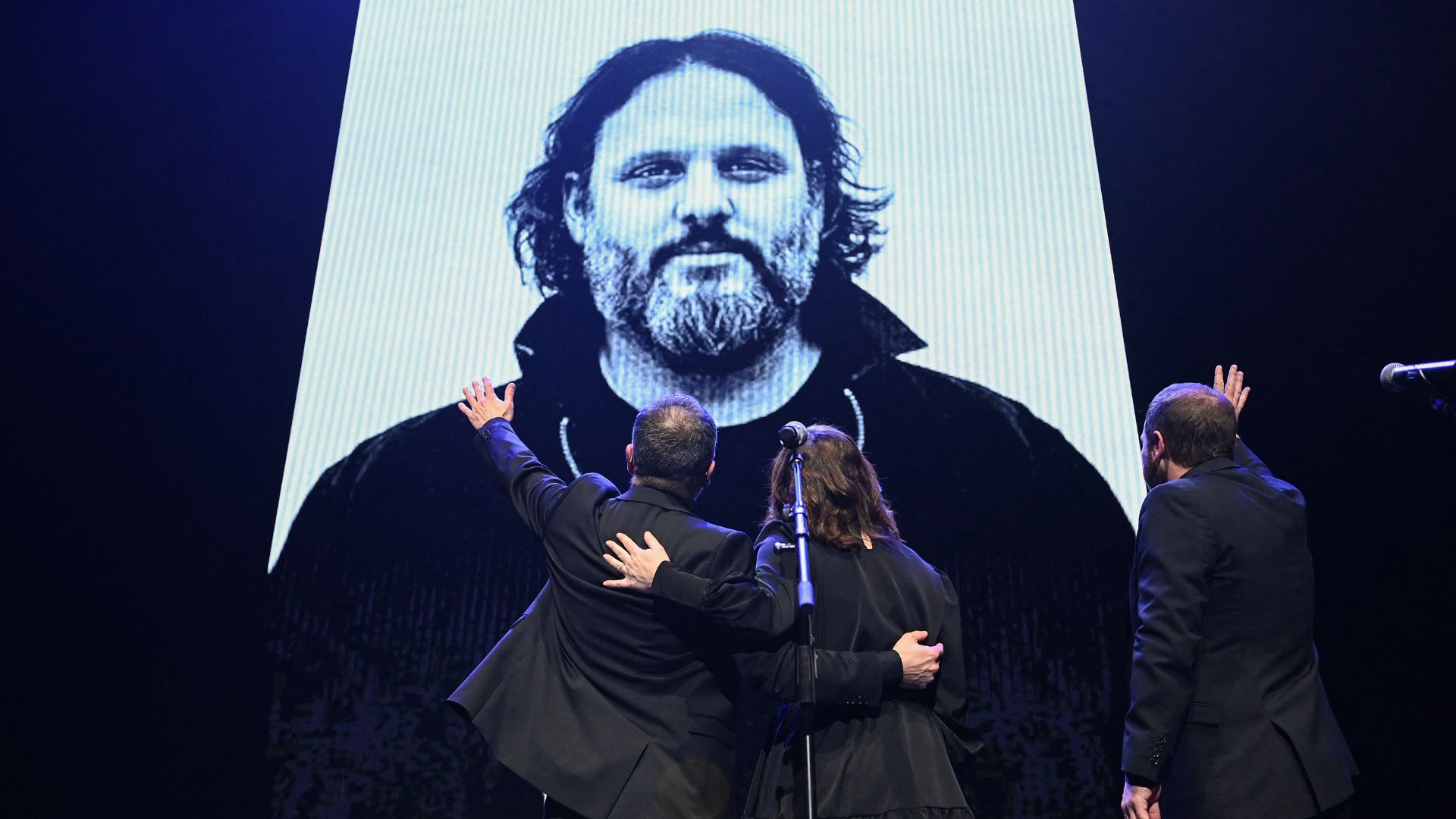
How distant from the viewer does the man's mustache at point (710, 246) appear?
339 cm

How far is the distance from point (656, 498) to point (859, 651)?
1.81 ft

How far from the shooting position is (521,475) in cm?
227

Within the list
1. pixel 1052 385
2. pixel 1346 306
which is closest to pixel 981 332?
pixel 1052 385

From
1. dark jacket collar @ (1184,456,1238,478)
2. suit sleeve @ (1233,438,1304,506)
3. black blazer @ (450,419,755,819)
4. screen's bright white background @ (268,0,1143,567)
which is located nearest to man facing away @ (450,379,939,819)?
black blazer @ (450,419,755,819)

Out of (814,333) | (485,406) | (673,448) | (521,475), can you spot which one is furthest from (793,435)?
(814,333)

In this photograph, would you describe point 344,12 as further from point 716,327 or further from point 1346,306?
point 1346,306

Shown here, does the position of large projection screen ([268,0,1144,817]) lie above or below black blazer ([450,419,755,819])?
above

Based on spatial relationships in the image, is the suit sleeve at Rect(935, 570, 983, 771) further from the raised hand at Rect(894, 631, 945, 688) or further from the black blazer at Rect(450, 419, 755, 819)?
the black blazer at Rect(450, 419, 755, 819)

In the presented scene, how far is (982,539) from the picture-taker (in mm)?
3164

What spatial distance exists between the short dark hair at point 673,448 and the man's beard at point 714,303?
3.77 feet

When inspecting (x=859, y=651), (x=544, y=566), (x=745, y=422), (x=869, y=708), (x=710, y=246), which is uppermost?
(x=710, y=246)

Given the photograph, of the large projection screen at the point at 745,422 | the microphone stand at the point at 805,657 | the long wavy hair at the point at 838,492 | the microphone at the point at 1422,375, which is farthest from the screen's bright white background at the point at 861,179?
the microphone stand at the point at 805,657

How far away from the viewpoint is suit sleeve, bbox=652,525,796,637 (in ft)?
6.05

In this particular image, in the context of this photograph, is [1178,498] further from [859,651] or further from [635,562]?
[635,562]
